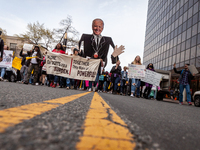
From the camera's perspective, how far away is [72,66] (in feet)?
27.6

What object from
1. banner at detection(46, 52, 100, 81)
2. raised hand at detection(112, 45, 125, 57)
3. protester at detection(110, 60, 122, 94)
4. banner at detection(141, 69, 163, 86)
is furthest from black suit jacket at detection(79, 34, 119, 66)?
banner at detection(141, 69, 163, 86)

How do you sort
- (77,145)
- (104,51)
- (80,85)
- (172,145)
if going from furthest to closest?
(80,85)
(104,51)
(172,145)
(77,145)

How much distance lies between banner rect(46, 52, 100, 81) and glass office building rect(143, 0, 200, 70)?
1712 centimetres

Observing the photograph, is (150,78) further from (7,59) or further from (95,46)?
(7,59)

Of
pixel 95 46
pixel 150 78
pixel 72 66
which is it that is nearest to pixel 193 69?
pixel 150 78

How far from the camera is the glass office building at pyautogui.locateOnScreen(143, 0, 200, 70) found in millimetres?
22547

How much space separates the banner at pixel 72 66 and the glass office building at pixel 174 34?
674 inches

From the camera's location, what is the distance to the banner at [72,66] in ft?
27.1

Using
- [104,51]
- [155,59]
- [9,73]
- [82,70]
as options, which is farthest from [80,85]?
[155,59]

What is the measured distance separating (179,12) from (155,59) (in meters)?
10.7

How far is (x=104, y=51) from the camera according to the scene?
8.23m

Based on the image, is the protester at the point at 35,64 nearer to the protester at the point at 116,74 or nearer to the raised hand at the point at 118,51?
the raised hand at the point at 118,51

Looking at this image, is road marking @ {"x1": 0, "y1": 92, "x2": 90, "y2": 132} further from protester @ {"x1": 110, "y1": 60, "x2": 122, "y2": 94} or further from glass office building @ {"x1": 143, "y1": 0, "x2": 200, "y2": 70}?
glass office building @ {"x1": 143, "y1": 0, "x2": 200, "y2": 70}

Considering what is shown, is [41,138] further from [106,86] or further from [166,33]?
[166,33]
